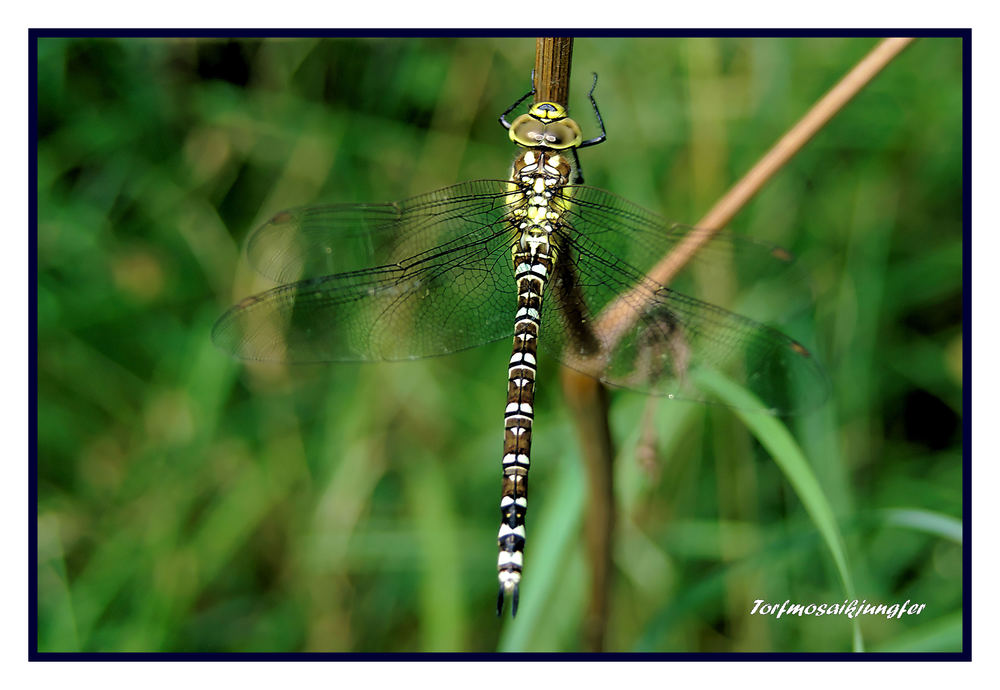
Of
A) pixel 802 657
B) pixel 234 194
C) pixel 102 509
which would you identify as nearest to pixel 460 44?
pixel 234 194

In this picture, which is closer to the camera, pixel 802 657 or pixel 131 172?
pixel 802 657

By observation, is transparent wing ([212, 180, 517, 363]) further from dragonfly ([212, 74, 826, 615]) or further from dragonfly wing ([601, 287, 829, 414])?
dragonfly wing ([601, 287, 829, 414])

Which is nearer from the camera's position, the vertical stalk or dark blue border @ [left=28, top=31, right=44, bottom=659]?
the vertical stalk

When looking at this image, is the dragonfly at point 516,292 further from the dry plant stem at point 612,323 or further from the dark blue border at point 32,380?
the dark blue border at point 32,380

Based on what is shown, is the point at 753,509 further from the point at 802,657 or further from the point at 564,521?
the point at 564,521

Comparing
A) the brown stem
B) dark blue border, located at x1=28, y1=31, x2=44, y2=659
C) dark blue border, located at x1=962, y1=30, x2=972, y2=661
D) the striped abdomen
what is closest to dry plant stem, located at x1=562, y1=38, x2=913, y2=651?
the brown stem

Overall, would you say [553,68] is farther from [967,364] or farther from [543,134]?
[967,364]

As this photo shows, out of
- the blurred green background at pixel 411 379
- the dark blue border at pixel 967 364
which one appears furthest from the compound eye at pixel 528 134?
the dark blue border at pixel 967 364
